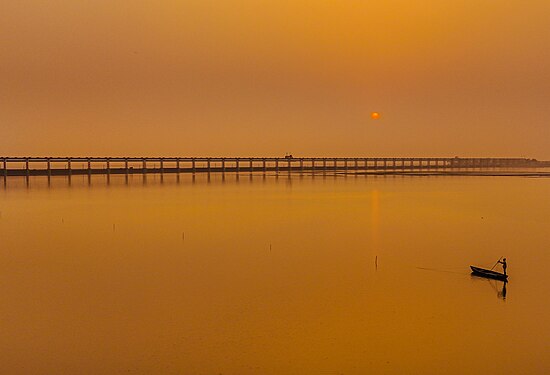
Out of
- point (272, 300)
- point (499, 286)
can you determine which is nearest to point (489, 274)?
point (499, 286)

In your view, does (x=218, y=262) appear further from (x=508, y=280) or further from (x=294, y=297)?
(x=508, y=280)

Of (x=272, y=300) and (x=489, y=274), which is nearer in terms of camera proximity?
(x=272, y=300)

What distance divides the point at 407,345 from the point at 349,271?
6.74 m

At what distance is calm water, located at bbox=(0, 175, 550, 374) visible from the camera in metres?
10.5

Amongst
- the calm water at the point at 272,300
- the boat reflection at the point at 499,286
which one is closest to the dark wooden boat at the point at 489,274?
the boat reflection at the point at 499,286

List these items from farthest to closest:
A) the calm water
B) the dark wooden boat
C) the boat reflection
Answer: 1. the dark wooden boat
2. the boat reflection
3. the calm water

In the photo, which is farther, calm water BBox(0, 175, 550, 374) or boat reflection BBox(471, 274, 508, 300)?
boat reflection BBox(471, 274, 508, 300)

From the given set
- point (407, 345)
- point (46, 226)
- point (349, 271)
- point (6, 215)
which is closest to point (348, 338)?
point (407, 345)

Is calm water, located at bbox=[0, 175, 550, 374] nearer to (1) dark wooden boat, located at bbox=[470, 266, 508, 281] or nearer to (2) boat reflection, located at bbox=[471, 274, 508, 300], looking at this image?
(2) boat reflection, located at bbox=[471, 274, 508, 300]

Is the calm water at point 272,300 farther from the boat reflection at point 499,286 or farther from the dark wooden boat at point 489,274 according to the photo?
the dark wooden boat at point 489,274

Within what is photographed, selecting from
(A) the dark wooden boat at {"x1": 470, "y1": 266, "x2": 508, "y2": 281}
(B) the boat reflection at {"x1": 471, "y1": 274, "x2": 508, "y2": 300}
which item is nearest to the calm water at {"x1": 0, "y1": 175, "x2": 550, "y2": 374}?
(B) the boat reflection at {"x1": 471, "y1": 274, "x2": 508, "y2": 300}

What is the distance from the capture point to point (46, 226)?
98.2ft

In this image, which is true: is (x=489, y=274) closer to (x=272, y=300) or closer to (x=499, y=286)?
(x=499, y=286)

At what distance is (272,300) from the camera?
1420 centimetres
